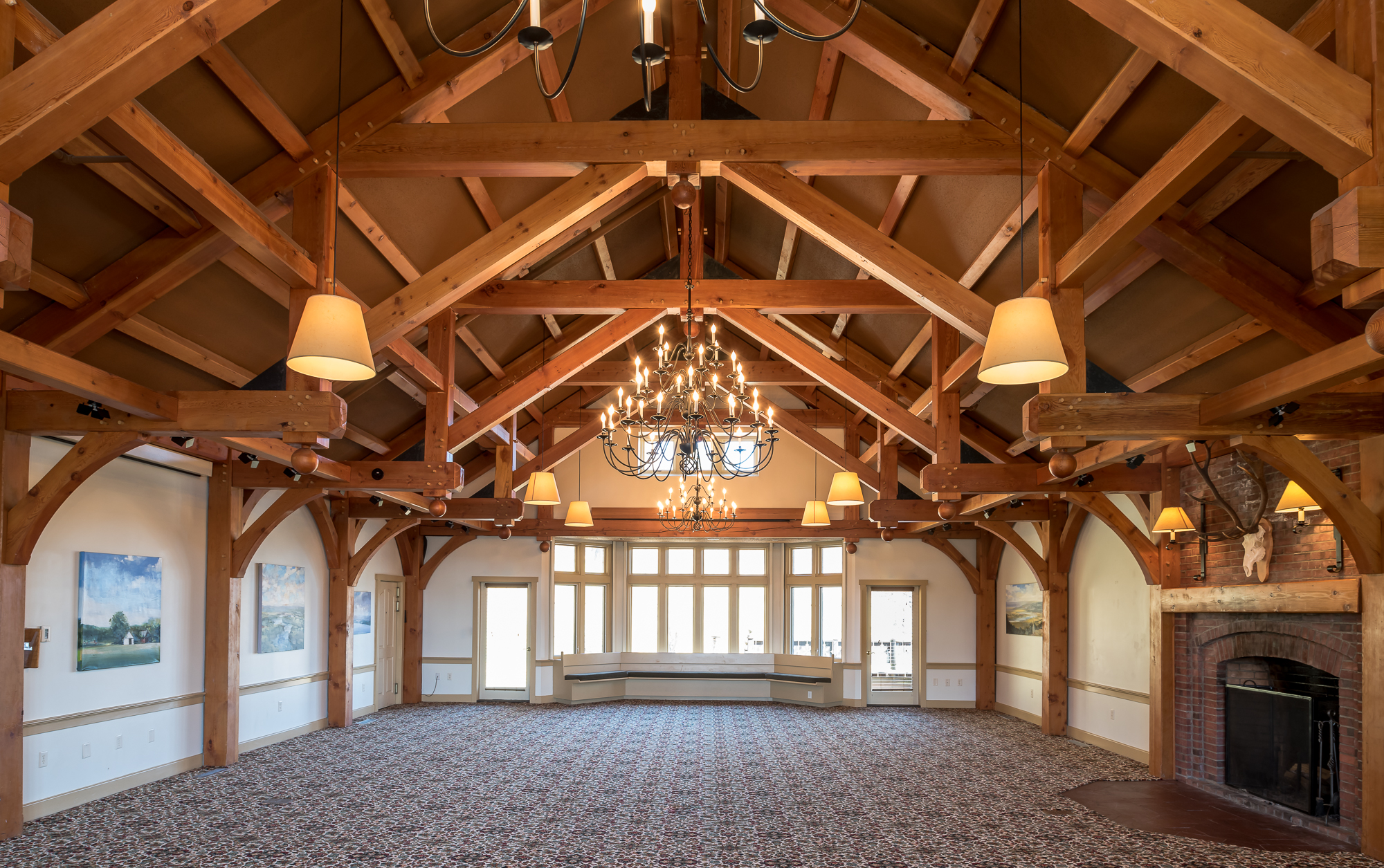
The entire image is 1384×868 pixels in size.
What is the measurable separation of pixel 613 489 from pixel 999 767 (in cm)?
785

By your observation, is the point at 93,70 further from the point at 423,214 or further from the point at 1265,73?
the point at 423,214

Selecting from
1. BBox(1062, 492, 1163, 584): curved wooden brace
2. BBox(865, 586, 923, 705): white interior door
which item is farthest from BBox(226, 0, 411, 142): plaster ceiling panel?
BBox(865, 586, 923, 705): white interior door

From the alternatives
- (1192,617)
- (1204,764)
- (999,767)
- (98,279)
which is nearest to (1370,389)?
(1192,617)

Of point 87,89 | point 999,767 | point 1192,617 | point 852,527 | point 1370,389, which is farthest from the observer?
point 852,527

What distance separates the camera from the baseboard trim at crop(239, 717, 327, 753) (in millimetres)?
9977

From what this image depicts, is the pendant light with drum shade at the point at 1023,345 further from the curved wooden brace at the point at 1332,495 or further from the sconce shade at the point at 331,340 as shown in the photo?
the sconce shade at the point at 331,340

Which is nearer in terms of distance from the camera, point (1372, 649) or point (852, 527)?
point (1372, 649)

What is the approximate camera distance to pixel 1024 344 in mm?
3891

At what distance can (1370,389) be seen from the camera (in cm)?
568

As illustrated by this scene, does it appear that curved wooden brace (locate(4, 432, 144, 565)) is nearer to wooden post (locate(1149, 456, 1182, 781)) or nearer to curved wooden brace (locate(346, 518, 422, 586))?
curved wooden brace (locate(346, 518, 422, 586))

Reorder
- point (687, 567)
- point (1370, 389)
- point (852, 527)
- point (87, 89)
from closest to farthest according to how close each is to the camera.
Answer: point (87, 89) < point (1370, 389) < point (852, 527) < point (687, 567)

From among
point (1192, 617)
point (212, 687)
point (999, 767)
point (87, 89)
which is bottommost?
point (999, 767)

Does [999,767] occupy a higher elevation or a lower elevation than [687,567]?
lower

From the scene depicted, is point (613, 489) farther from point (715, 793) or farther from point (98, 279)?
point (98, 279)
